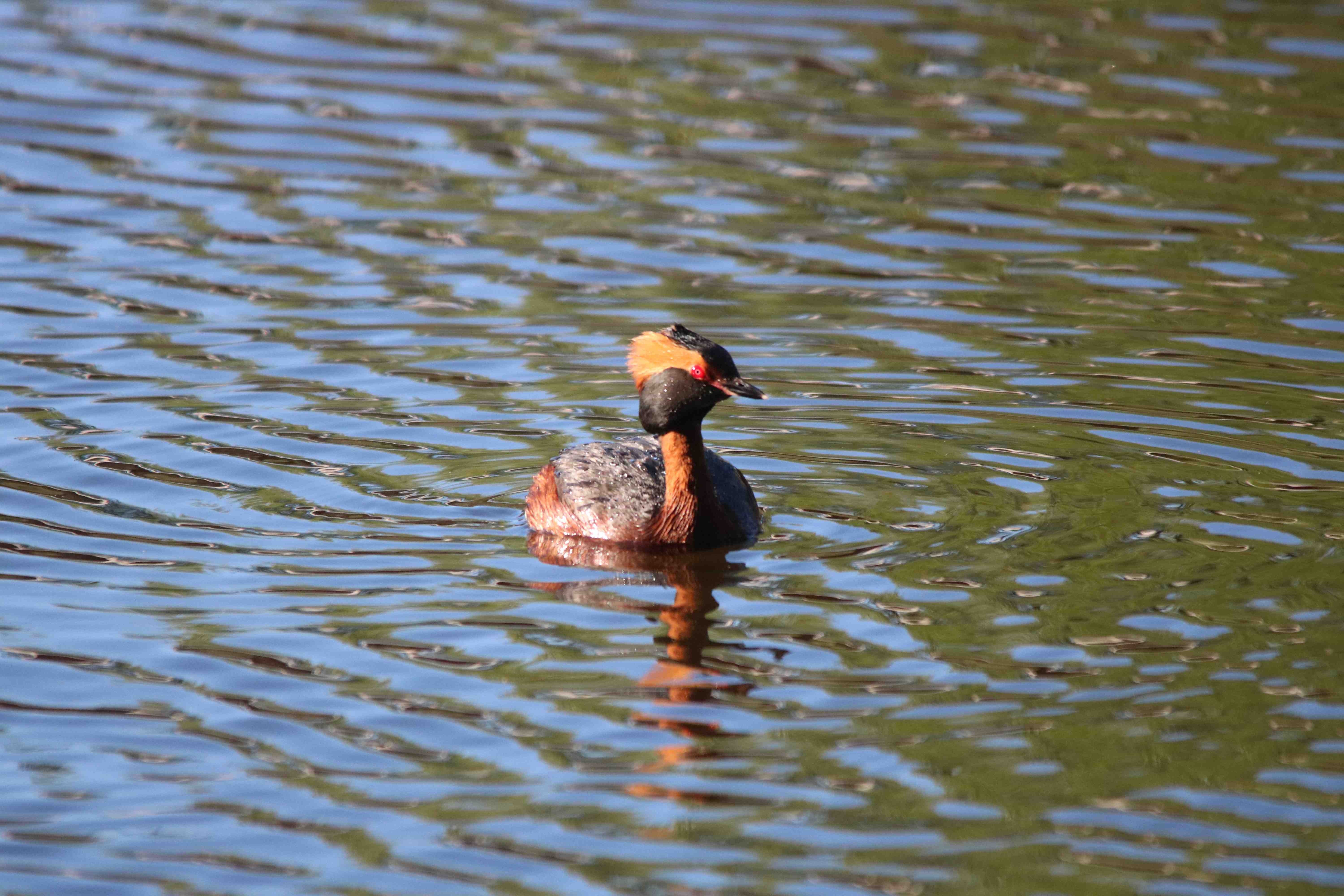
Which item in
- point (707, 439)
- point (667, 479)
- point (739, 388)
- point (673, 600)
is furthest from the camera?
point (707, 439)

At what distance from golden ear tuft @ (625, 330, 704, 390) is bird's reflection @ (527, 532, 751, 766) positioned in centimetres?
102

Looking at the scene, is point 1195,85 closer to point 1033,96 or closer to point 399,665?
point 1033,96

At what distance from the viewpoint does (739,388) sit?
10.5 m

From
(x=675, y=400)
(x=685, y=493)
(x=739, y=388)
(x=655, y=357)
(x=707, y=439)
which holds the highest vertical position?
(x=655, y=357)

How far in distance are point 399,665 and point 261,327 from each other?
6.52m

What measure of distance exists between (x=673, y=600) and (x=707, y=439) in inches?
121

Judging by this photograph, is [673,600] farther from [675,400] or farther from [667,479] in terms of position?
[675,400]

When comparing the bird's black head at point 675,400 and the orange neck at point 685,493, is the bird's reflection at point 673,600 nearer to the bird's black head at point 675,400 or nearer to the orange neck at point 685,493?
the orange neck at point 685,493

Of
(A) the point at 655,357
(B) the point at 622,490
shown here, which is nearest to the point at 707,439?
(B) the point at 622,490

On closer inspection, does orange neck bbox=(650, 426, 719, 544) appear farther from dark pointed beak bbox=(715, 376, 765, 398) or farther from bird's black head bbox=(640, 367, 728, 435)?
dark pointed beak bbox=(715, 376, 765, 398)

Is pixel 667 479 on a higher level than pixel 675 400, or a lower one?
lower

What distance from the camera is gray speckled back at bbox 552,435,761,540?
35.9 feet

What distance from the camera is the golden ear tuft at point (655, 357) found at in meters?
10.6

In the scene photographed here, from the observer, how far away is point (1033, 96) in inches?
792
